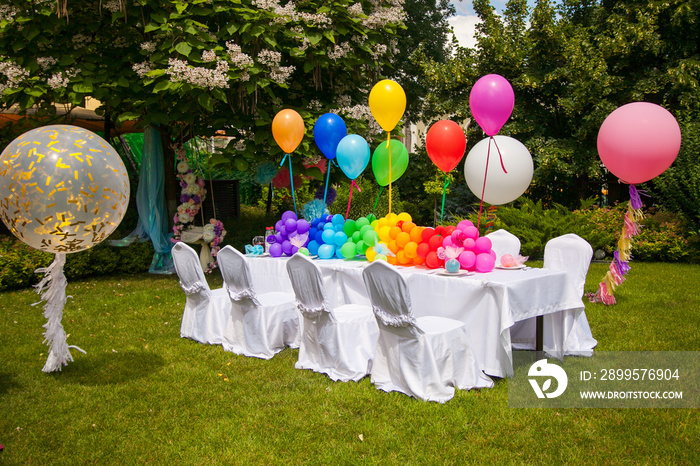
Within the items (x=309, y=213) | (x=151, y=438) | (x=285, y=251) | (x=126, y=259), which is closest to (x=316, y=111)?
(x=309, y=213)

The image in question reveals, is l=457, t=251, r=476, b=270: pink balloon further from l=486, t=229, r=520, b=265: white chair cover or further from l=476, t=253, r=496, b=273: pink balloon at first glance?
l=486, t=229, r=520, b=265: white chair cover

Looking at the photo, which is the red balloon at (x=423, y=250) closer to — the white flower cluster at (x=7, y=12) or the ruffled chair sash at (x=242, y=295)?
the ruffled chair sash at (x=242, y=295)

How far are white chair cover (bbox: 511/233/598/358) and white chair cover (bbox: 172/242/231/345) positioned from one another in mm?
2825

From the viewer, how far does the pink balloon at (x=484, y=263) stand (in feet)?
14.6

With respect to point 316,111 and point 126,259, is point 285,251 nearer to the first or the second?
point 316,111

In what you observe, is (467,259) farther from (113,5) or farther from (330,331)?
(113,5)

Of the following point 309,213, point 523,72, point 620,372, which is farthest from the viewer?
point 523,72

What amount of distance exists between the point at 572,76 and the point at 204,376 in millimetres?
10643

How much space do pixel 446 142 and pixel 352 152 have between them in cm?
106

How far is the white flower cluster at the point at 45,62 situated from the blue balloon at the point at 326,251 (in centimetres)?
526

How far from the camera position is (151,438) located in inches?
134

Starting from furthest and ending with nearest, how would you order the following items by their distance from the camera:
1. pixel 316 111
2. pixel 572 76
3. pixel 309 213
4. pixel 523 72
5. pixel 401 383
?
pixel 523 72, pixel 572 76, pixel 316 111, pixel 309 213, pixel 401 383
